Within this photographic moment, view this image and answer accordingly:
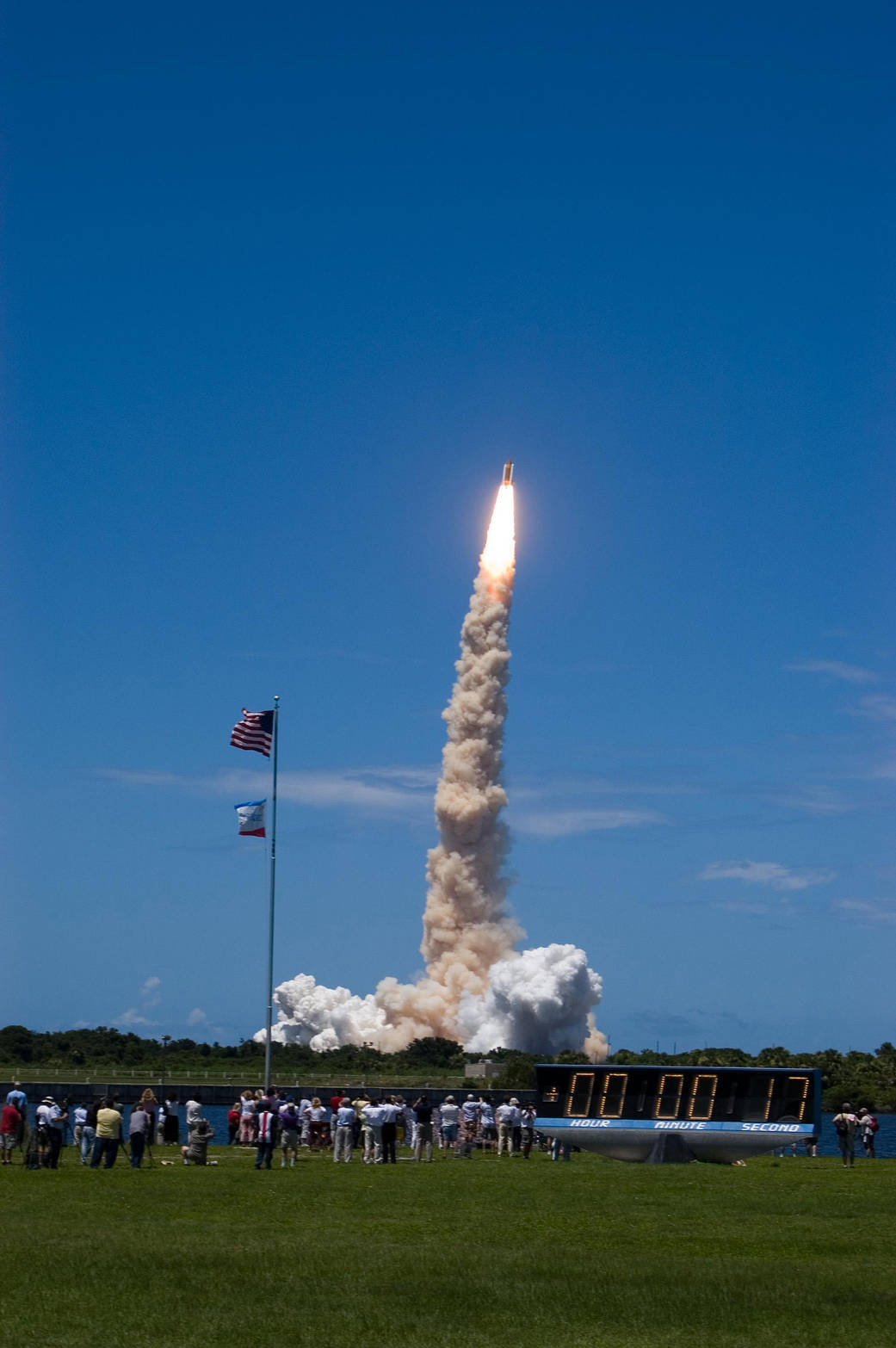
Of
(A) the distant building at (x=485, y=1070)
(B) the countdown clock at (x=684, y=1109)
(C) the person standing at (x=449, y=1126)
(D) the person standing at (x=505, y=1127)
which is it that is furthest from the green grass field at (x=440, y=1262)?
(A) the distant building at (x=485, y=1070)

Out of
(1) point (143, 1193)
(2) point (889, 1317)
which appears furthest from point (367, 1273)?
(1) point (143, 1193)

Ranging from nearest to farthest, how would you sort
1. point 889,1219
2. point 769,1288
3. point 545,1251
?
point 769,1288
point 545,1251
point 889,1219

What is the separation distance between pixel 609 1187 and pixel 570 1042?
85.1m

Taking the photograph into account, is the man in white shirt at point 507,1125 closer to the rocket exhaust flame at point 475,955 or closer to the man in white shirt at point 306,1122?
the man in white shirt at point 306,1122

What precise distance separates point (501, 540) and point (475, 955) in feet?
117

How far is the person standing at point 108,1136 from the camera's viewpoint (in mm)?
37312

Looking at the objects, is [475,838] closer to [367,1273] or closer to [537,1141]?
[537,1141]

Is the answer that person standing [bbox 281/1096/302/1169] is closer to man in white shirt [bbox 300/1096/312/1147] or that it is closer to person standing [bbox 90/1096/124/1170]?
person standing [bbox 90/1096/124/1170]

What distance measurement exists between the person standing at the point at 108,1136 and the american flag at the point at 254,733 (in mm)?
19789

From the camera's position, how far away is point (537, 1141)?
184 feet

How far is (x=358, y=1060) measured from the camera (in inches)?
4702

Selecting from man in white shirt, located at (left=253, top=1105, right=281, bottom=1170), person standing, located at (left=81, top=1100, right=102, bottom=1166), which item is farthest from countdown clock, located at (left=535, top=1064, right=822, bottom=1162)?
person standing, located at (left=81, top=1100, right=102, bottom=1166)

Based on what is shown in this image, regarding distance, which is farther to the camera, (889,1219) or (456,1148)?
(456,1148)

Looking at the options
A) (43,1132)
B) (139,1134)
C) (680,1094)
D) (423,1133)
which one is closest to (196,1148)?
(139,1134)
